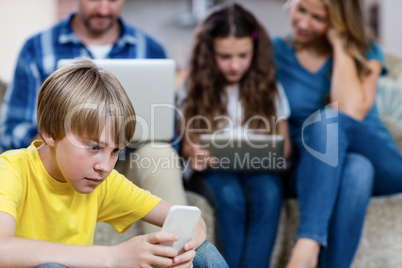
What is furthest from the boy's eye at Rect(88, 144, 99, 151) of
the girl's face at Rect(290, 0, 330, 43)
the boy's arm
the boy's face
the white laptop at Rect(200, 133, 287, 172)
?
the girl's face at Rect(290, 0, 330, 43)

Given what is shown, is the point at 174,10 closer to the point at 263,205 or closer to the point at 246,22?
the point at 246,22

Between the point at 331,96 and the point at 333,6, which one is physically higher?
the point at 333,6

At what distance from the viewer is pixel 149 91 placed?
0.82 m

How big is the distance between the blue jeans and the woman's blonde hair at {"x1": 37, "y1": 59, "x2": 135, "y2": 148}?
53cm

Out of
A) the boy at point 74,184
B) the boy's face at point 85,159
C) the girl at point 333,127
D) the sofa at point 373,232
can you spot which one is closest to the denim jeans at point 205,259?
the boy at point 74,184

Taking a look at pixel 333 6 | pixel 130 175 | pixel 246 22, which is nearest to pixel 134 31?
pixel 246 22

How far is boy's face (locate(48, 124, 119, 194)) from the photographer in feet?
1.97

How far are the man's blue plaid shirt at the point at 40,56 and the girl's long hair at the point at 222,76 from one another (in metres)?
0.11

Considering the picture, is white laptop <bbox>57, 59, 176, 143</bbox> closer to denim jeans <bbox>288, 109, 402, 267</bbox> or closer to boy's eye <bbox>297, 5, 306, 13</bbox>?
denim jeans <bbox>288, 109, 402, 267</bbox>

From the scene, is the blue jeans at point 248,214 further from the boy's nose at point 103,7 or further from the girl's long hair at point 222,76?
A: the boy's nose at point 103,7

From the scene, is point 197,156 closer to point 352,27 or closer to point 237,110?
point 237,110

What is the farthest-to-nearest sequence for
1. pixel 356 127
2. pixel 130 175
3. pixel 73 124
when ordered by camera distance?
1. pixel 356 127
2. pixel 130 175
3. pixel 73 124

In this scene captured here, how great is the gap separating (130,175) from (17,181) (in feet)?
0.51

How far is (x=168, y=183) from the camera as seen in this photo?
2.85ft
